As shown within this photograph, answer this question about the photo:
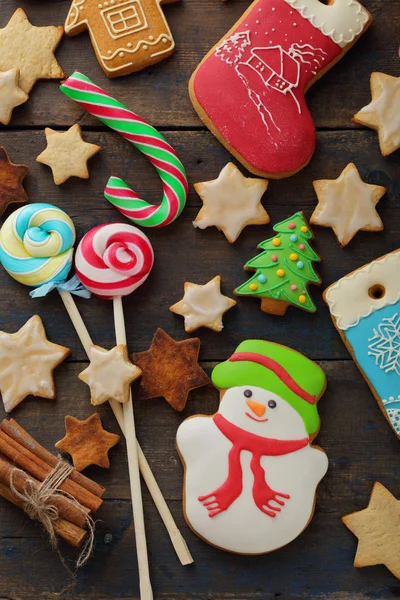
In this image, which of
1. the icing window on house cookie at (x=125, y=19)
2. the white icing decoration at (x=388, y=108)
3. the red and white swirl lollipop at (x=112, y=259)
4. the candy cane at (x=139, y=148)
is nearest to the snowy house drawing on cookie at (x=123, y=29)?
the icing window on house cookie at (x=125, y=19)

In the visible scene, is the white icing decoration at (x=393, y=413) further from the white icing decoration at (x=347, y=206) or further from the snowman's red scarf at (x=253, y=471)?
the white icing decoration at (x=347, y=206)

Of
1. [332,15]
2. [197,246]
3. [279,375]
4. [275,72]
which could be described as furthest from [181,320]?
[332,15]

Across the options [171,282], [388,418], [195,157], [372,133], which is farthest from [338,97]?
[388,418]

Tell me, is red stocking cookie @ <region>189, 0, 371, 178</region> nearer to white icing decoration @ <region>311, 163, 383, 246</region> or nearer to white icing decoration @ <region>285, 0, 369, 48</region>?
white icing decoration @ <region>285, 0, 369, 48</region>

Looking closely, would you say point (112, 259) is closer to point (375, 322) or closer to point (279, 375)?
point (279, 375)

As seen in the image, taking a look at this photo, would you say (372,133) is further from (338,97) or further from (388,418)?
(388,418)

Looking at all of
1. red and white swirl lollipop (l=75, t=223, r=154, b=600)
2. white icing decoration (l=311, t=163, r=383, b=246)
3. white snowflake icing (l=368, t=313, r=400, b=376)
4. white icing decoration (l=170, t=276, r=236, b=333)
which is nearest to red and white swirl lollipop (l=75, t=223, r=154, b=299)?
red and white swirl lollipop (l=75, t=223, r=154, b=600)

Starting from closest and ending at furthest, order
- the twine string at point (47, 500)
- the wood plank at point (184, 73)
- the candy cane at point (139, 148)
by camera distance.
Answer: the twine string at point (47, 500)
the candy cane at point (139, 148)
the wood plank at point (184, 73)
